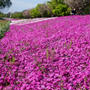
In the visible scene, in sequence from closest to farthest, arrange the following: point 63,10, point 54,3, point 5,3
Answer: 1. point 63,10
2. point 54,3
3. point 5,3

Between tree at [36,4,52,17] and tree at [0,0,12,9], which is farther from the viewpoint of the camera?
tree at [0,0,12,9]

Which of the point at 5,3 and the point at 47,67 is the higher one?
the point at 5,3

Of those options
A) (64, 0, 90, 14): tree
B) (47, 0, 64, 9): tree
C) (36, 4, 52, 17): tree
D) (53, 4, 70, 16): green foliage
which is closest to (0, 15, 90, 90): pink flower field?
(64, 0, 90, 14): tree

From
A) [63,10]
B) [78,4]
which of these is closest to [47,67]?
[78,4]

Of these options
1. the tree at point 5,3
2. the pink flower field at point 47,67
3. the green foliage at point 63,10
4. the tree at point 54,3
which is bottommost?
the pink flower field at point 47,67

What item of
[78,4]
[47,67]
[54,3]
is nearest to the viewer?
[47,67]

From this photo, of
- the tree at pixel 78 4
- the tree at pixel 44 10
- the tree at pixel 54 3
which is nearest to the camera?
the tree at pixel 78 4

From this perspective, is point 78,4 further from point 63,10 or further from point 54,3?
point 54,3

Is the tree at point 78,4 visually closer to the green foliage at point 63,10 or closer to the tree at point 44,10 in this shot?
the green foliage at point 63,10

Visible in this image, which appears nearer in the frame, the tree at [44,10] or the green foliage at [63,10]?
the green foliage at [63,10]

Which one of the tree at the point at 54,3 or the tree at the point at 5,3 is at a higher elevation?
the tree at the point at 5,3

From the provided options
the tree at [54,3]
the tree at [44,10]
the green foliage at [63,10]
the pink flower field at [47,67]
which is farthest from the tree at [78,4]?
the pink flower field at [47,67]

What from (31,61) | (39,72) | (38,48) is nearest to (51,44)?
(38,48)

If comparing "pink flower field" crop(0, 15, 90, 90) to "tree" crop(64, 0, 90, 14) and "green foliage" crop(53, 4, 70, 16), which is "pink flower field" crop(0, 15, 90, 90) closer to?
"tree" crop(64, 0, 90, 14)
